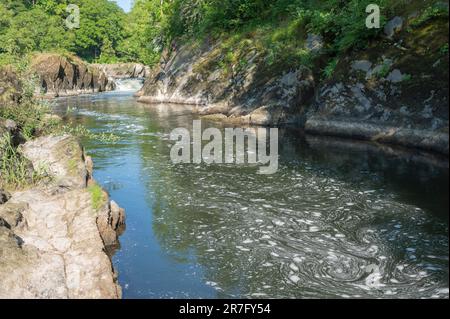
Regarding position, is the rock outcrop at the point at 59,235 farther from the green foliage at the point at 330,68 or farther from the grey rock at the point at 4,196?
the green foliage at the point at 330,68

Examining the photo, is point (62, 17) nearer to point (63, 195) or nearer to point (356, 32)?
point (356, 32)

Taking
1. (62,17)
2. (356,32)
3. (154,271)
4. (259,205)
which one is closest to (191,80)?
(356,32)

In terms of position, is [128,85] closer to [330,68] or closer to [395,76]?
[330,68]

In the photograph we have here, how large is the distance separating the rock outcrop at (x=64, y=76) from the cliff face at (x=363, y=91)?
988 inches

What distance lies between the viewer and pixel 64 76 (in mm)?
48938

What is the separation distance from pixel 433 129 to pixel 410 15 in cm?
556

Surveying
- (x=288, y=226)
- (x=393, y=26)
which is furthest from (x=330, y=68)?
(x=288, y=226)

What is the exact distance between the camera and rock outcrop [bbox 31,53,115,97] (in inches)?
1837

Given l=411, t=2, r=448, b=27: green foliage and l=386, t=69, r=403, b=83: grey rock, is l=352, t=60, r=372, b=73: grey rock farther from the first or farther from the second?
l=411, t=2, r=448, b=27: green foliage

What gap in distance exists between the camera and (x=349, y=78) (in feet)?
62.9

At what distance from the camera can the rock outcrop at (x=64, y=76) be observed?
153 ft

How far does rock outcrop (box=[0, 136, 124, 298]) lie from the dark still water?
1.81ft

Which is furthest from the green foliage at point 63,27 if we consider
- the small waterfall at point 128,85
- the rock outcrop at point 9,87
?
the rock outcrop at point 9,87

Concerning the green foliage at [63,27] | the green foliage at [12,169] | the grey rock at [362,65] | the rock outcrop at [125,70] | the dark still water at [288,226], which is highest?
the green foliage at [63,27]
